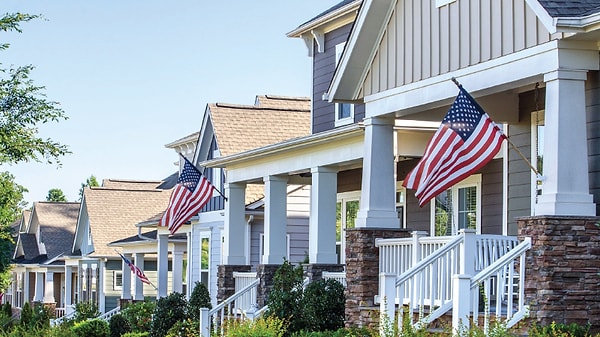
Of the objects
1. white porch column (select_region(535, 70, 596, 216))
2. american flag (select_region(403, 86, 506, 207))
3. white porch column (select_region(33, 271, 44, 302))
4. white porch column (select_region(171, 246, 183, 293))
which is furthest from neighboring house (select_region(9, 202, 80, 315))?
white porch column (select_region(535, 70, 596, 216))

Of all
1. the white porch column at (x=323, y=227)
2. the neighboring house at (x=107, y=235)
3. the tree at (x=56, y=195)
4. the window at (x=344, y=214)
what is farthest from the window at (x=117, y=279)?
the tree at (x=56, y=195)

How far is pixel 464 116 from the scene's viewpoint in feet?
50.7

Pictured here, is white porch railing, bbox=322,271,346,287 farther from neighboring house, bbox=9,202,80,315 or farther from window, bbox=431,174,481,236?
neighboring house, bbox=9,202,80,315

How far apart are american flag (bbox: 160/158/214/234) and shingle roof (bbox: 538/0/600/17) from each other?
13.4 meters

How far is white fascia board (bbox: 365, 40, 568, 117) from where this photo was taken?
15102 mm

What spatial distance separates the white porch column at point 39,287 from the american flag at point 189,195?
36.0 meters

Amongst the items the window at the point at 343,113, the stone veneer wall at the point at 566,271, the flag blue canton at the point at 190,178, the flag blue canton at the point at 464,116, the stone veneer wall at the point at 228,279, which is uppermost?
the window at the point at 343,113

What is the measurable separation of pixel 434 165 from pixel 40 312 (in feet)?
95.4

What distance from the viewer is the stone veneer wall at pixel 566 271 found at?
47.0 ft

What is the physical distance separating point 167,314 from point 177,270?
13.8m

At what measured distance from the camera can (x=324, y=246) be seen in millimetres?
23422

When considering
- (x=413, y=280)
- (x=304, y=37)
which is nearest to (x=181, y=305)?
(x=304, y=37)

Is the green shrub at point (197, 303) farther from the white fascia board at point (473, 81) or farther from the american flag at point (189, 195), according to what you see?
the white fascia board at point (473, 81)

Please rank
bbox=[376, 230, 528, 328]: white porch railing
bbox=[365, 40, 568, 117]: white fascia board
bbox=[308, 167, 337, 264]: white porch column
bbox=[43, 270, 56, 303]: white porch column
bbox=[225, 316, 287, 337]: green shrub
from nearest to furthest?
bbox=[365, 40, 568, 117]: white fascia board, bbox=[376, 230, 528, 328]: white porch railing, bbox=[225, 316, 287, 337]: green shrub, bbox=[308, 167, 337, 264]: white porch column, bbox=[43, 270, 56, 303]: white porch column
